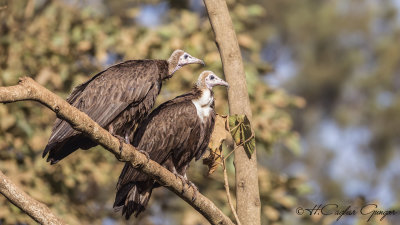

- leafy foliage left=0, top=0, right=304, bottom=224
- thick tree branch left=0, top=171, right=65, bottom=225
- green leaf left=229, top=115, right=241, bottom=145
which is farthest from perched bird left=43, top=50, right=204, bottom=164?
leafy foliage left=0, top=0, right=304, bottom=224

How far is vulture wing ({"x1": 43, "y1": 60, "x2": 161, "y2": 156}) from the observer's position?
24.5 feet

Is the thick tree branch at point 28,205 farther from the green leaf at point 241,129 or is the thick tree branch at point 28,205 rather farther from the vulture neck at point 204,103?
the vulture neck at point 204,103

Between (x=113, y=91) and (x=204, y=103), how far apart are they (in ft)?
2.96

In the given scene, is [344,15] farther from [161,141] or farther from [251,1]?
[161,141]

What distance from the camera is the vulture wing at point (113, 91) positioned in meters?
7.46

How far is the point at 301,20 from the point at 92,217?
25550 millimetres

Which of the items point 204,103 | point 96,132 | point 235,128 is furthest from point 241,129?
point 204,103

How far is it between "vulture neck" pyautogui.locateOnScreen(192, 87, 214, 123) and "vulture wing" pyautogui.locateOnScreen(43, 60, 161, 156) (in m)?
0.46

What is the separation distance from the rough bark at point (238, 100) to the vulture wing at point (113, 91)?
1217 millimetres

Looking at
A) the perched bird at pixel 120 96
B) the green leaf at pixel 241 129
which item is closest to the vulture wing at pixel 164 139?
the perched bird at pixel 120 96

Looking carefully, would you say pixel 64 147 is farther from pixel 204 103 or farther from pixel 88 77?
pixel 88 77

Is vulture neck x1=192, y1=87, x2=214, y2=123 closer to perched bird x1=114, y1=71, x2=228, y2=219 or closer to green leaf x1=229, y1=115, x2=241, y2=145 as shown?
perched bird x1=114, y1=71, x2=228, y2=219

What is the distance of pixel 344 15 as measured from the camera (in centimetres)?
3572

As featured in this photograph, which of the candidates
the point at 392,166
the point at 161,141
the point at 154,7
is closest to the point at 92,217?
the point at 161,141
